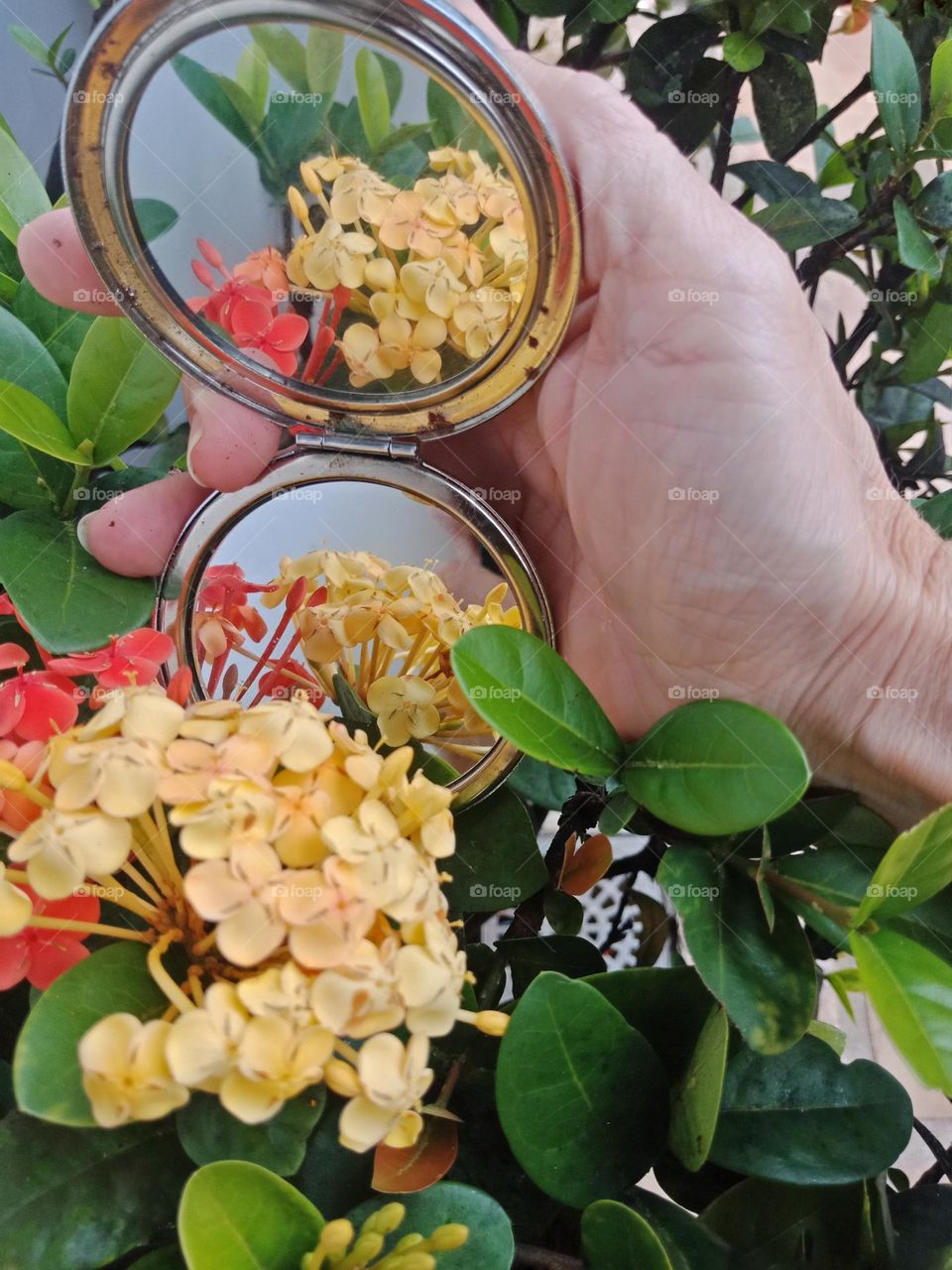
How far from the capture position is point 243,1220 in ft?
0.86

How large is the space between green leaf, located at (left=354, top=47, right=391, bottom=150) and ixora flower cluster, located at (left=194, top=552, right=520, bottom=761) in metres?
0.19

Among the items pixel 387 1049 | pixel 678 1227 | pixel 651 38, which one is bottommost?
pixel 678 1227

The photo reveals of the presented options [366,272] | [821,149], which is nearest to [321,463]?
[366,272]

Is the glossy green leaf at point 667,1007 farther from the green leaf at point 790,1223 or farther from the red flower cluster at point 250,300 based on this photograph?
the red flower cluster at point 250,300

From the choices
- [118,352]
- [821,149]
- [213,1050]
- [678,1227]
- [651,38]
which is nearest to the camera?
[213,1050]

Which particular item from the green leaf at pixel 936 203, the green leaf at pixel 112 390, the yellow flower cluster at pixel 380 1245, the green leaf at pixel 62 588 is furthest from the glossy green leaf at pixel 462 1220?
the green leaf at pixel 936 203

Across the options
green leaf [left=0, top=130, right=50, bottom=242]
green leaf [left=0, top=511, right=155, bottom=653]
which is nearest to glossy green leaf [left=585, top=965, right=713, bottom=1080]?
green leaf [left=0, top=511, right=155, bottom=653]

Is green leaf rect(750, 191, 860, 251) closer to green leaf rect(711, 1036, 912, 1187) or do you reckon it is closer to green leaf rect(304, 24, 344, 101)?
green leaf rect(304, 24, 344, 101)

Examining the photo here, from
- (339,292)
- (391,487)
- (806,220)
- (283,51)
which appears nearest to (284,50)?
(283,51)

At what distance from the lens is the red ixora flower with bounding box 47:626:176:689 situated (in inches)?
13.1

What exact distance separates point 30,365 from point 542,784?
0.33m

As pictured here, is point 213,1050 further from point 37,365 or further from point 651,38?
point 651,38

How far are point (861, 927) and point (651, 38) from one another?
505mm

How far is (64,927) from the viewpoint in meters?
0.27
